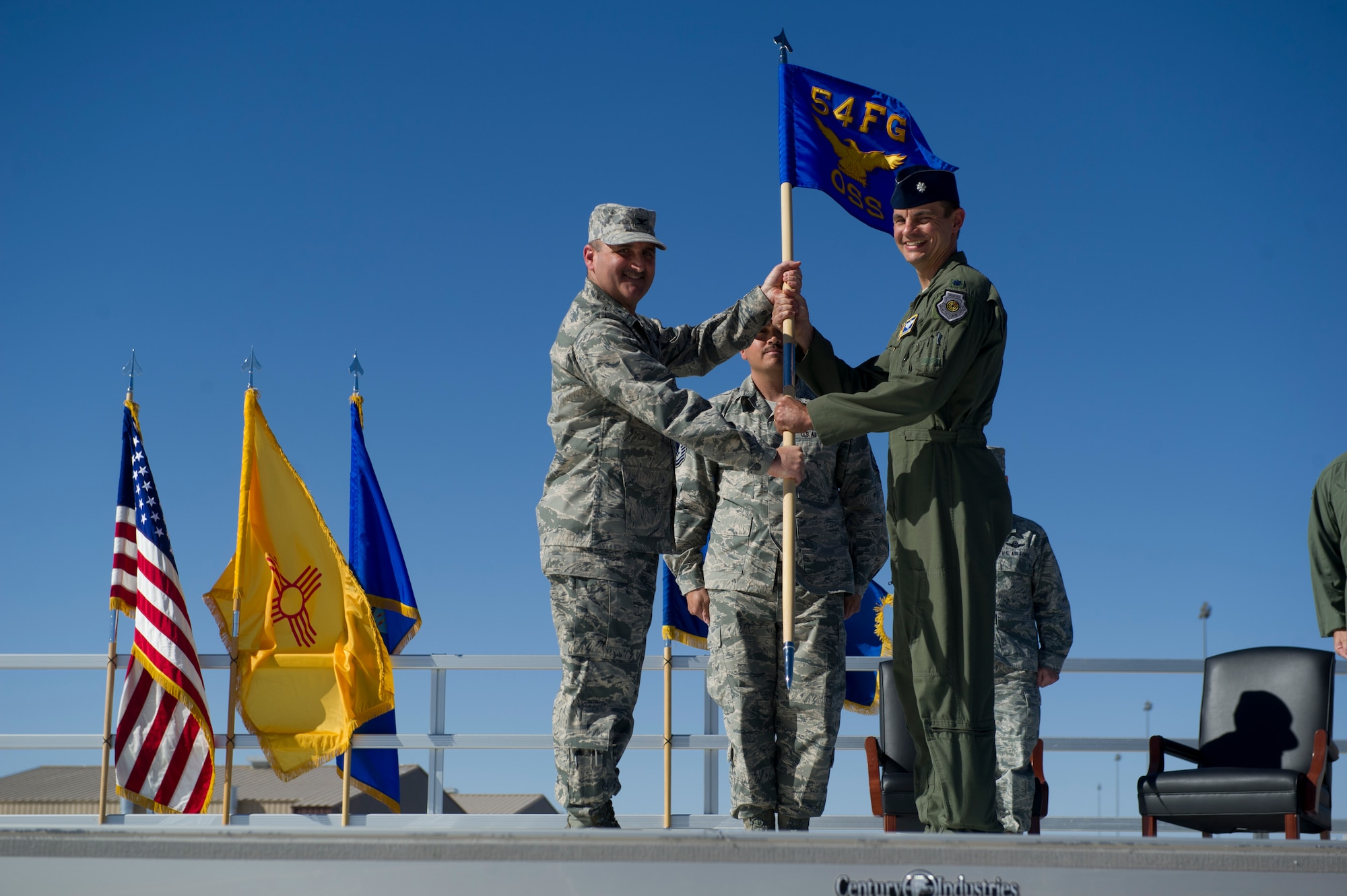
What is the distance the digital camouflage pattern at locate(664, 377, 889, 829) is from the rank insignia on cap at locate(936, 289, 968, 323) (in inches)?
43.9

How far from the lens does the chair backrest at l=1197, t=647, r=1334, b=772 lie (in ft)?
18.0

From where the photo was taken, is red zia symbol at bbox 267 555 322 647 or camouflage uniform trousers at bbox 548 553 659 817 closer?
Answer: camouflage uniform trousers at bbox 548 553 659 817

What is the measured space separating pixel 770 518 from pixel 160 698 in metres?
4.43

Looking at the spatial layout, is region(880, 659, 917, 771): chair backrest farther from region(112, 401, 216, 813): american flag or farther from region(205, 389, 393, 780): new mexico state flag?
region(112, 401, 216, 813): american flag

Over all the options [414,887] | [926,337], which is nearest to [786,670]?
[926,337]

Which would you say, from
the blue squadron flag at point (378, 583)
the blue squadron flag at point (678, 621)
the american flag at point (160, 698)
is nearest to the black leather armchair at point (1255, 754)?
the blue squadron flag at point (678, 621)

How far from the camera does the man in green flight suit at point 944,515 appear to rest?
11.4 feet

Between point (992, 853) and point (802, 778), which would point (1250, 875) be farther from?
point (802, 778)

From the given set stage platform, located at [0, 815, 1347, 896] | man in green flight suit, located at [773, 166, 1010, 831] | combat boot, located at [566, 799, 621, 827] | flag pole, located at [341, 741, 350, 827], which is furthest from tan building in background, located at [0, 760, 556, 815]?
stage platform, located at [0, 815, 1347, 896]

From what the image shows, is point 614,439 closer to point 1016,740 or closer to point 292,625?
point 1016,740

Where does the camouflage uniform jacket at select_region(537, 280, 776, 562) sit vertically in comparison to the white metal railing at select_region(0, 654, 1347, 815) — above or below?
above

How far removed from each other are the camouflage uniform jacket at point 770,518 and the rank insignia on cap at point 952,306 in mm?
907

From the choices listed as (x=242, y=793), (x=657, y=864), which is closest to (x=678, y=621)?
(x=657, y=864)

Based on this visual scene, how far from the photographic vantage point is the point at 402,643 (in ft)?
25.4
